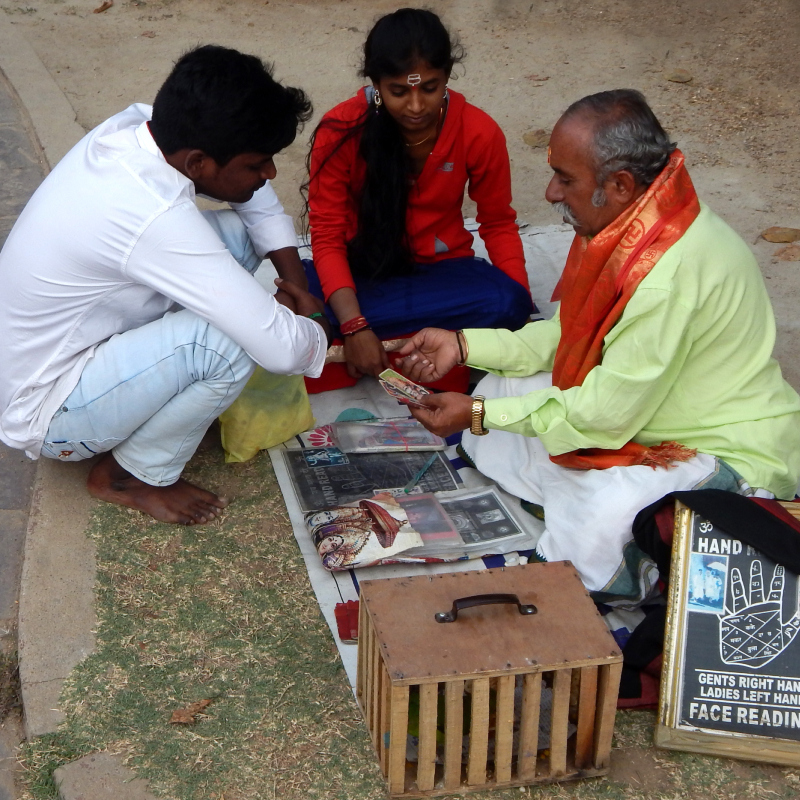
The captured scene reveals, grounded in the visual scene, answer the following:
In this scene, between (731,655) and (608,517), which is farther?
(608,517)

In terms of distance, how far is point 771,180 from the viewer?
5164mm

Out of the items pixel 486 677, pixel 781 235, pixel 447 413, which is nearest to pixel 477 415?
pixel 447 413

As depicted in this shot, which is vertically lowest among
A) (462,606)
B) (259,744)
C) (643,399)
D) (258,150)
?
(259,744)

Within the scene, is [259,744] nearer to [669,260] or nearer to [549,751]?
[549,751]

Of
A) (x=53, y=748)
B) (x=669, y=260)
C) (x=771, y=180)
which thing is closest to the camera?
(x=53, y=748)

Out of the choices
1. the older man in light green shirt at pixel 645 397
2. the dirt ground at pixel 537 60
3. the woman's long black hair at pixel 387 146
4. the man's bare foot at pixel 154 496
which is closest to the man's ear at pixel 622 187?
the older man in light green shirt at pixel 645 397

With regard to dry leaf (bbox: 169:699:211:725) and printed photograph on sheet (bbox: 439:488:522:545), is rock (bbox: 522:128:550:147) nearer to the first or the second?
printed photograph on sheet (bbox: 439:488:522:545)

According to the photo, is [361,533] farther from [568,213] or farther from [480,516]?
[568,213]

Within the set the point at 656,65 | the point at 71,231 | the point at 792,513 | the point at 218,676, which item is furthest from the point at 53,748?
the point at 656,65

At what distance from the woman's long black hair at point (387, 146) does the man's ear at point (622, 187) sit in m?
0.92

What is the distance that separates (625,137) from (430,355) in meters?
1.06

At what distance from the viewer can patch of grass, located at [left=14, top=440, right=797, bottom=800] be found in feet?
7.43

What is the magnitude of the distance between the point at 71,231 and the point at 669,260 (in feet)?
5.11

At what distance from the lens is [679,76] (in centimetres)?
632
